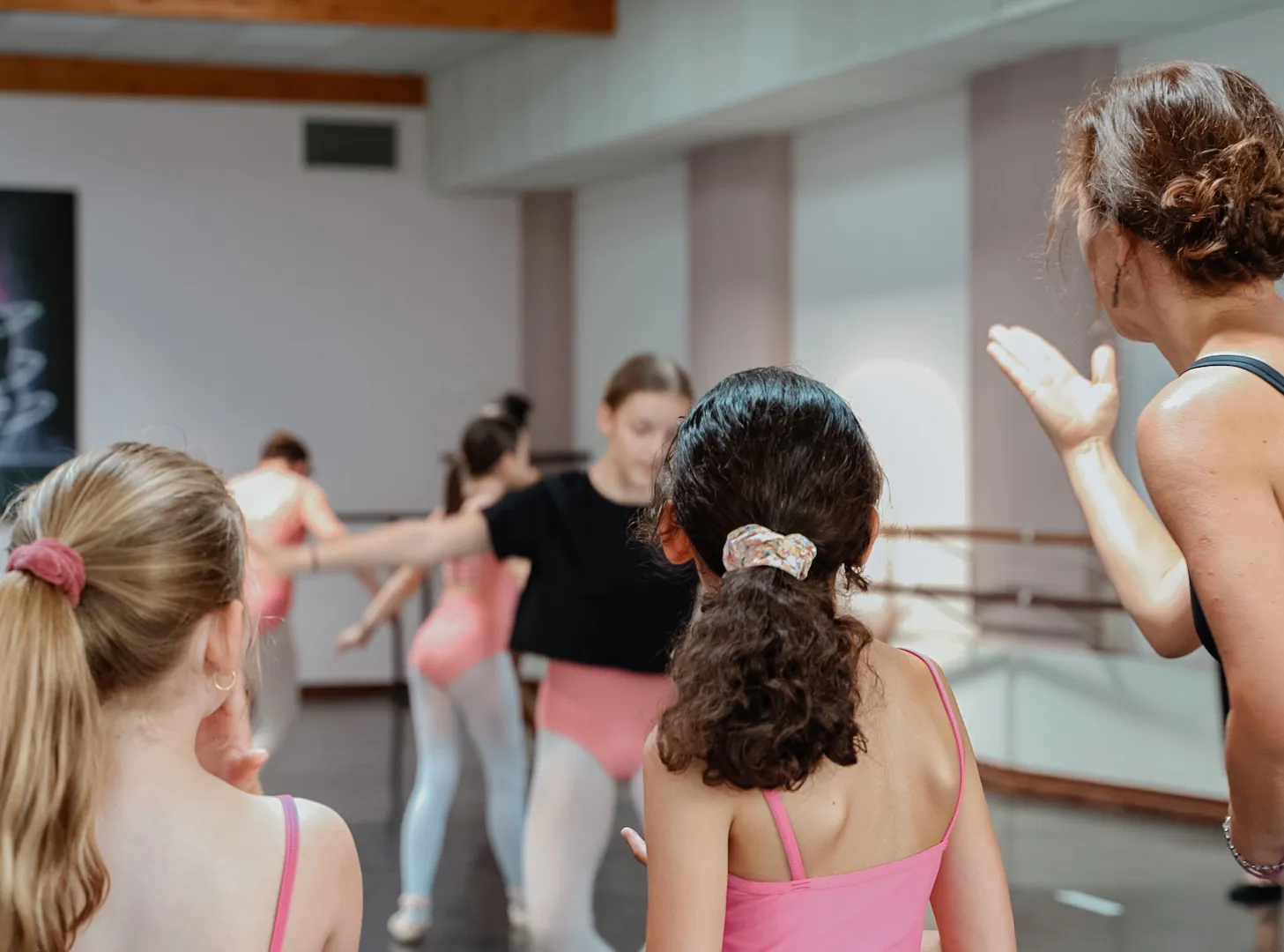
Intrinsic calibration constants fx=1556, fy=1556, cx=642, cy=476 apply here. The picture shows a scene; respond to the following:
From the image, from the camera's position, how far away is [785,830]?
1.32m

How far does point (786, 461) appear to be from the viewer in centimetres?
135

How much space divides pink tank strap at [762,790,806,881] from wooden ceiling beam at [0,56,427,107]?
8.58m

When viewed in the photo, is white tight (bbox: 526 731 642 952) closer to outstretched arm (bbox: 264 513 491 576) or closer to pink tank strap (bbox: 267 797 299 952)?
outstretched arm (bbox: 264 513 491 576)

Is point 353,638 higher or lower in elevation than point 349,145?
lower

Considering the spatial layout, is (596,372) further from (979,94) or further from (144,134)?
(979,94)

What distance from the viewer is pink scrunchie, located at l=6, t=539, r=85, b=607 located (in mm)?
1261

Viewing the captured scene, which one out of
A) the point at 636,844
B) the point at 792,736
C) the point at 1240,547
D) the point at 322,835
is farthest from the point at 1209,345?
the point at 322,835

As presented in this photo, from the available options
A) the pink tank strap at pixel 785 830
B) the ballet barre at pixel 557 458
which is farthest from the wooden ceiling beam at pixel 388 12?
the pink tank strap at pixel 785 830

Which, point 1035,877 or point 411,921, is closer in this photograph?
point 411,921

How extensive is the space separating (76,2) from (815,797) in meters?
6.56

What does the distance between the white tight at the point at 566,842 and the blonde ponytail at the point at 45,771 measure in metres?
1.64

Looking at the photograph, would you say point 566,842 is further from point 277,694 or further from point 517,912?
point 277,694

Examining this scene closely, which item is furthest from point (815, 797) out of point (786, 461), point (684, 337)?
point (684, 337)

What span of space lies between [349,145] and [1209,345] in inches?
332
